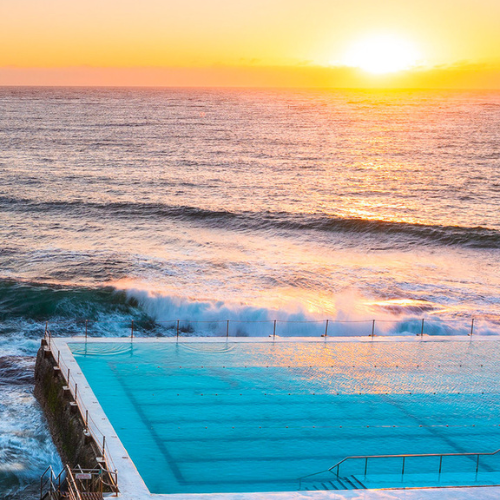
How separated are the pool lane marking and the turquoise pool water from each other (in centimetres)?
3

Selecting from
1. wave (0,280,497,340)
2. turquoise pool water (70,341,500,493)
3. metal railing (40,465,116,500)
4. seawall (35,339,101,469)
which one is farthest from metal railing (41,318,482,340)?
metal railing (40,465,116,500)

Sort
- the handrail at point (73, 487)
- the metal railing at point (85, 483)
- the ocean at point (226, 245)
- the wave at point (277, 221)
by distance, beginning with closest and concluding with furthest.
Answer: the handrail at point (73, 487)
the metal railing at point (85, 483)
the ocean at point (226, 245)
the wave at point (277, 221)

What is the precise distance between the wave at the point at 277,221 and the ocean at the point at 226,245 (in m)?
0.14

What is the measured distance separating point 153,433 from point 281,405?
11.4 feet

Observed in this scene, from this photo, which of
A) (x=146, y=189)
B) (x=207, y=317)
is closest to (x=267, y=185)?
(x=146, y=189)

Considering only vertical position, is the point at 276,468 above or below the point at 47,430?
above

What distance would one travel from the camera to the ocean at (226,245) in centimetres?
2836

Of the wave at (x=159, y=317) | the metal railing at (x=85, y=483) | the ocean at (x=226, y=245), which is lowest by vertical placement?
the wave at (x=159, y=317)

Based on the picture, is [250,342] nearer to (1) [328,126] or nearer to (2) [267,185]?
(2) [267,185]

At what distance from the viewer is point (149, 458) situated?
14406 millimetres

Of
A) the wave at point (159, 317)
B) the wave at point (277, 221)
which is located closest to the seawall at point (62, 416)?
the wave at point (159, 317)

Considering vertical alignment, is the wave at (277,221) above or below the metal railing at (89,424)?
below

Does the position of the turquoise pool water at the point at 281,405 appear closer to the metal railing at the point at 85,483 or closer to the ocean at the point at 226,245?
the metal railing at the point at 85,483

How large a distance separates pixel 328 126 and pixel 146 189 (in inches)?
2858
